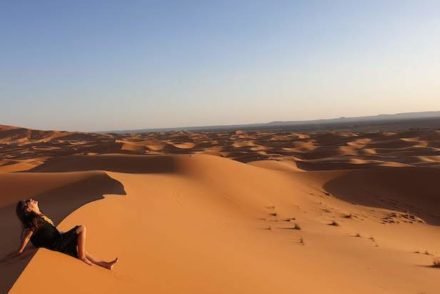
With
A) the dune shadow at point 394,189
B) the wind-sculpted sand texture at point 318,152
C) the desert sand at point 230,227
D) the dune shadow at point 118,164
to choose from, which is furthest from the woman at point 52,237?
the wind-sculpted sand texture at point 318,152

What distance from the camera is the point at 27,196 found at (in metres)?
13.9

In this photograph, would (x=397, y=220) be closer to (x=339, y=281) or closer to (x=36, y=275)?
(x=339, y=281)

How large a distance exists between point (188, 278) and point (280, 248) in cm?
341

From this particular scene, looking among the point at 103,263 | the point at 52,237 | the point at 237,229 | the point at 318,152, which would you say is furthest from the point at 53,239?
the point at 318,152

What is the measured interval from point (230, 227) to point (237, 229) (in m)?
0.19

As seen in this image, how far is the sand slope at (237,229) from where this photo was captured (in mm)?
5832

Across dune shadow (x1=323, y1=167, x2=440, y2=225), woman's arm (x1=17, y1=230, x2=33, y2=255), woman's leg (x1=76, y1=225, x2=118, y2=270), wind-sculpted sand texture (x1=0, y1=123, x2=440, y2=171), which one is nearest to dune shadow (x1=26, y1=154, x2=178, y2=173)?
wind-sculpted sand texture (x1=0, y1=123, x2=440, y2=171)

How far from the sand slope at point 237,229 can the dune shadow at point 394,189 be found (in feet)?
0.18

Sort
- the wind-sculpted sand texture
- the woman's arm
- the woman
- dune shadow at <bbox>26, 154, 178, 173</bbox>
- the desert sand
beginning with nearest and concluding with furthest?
the woman's arm, the woman, the desert sand, dune shadow at <bbox>26, 154, 178, 173</bbox>, the wind-sculpted sand texture

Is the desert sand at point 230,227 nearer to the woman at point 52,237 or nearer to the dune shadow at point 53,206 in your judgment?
the dune shadow at point 53,206

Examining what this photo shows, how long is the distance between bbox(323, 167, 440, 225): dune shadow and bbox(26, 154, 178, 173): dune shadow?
6.45 metres

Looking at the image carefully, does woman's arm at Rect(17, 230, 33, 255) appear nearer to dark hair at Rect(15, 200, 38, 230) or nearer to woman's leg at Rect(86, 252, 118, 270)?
dark hair at Rect(15, 200, 38, 230)

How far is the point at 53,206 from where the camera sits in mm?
10953

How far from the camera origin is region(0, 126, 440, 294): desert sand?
18.8 ft
